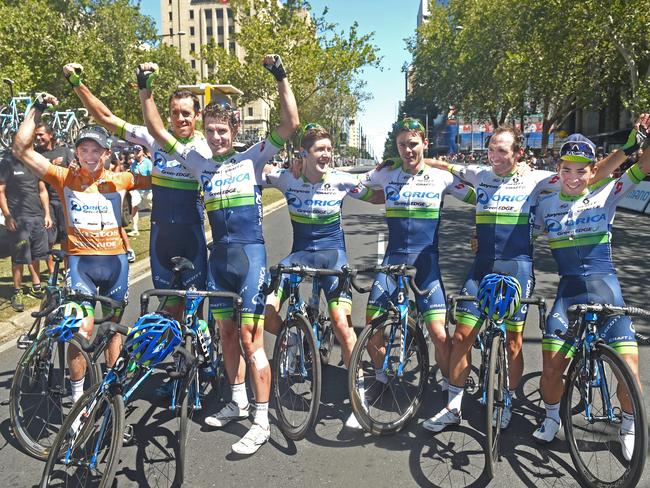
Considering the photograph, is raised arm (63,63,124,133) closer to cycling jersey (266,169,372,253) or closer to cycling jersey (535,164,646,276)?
cycling jersey (266,169,372,253)

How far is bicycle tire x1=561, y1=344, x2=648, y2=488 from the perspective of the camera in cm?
304

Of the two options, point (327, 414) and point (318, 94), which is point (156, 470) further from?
point (318, 94)

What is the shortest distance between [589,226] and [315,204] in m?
2.07


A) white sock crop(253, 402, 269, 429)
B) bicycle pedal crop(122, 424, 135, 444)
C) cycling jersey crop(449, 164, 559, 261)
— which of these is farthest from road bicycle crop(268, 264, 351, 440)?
cycling jersey crop(449, 164, 559, 261)

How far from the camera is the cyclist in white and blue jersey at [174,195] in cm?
463

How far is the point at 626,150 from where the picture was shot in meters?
3.95

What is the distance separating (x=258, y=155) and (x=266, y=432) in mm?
2060

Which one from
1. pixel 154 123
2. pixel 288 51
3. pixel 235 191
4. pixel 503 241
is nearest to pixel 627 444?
pixel 503 241

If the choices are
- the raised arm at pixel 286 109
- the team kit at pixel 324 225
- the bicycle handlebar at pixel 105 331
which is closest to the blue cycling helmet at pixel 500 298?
the team kit at pixel 324 225

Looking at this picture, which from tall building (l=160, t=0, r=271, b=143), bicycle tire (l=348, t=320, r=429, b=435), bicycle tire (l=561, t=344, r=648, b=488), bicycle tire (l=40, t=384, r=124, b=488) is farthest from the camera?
tall building (l=160, t=0, r=271, b=143)

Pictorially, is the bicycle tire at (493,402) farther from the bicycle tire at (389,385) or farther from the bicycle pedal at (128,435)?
the bicycle pedal at (128,435)

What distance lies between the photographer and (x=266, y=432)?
3947mm

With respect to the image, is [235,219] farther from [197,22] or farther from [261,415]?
[197,22]

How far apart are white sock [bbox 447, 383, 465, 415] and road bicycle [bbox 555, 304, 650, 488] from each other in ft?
2.43
